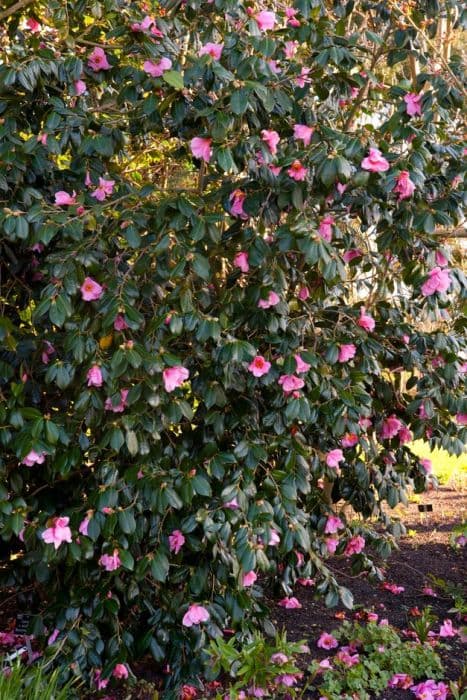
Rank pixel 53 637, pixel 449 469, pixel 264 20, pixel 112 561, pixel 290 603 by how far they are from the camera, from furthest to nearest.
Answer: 1. pixel 449 469
2. pixel 290 603
3. pixel 53 637
4. pixel 112 561
5. pixel 264 20

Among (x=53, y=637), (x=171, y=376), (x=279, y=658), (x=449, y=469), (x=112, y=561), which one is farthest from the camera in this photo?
(x=449, y=469)

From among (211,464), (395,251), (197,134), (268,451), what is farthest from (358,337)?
(197,134)

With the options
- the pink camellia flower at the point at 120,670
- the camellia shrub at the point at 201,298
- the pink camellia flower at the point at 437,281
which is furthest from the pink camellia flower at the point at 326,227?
the pink camellia flower at the point at 120,670

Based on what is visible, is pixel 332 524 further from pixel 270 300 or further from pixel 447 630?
pixel 270 300

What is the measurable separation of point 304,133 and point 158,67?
47 cm

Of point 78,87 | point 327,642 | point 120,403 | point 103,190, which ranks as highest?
point 78,87

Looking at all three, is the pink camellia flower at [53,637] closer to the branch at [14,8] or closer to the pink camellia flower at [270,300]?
the pink camellia flower at [270,300]

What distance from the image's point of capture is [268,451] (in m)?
2.50

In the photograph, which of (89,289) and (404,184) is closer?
(404,184)

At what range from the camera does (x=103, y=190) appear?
2.46 metres

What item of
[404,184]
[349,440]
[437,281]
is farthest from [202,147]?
[349,440]

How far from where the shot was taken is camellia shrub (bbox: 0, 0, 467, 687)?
2.16m

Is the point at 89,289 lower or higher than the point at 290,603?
higher

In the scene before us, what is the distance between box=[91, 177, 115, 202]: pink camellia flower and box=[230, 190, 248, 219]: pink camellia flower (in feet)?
1.40
